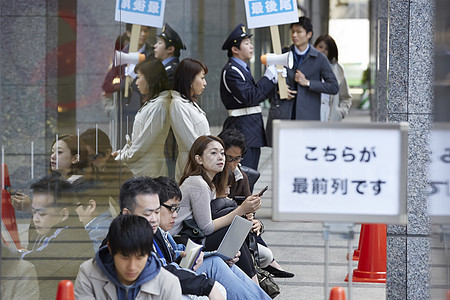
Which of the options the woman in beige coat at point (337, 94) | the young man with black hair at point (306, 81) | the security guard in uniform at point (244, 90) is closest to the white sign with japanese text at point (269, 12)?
the security guard in uniform at point (244, 90)

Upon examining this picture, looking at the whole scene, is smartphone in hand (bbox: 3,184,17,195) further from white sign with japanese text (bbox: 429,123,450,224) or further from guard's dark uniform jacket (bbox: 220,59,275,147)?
guard's dark uniform jacket (bbox: 220,59,275,147)

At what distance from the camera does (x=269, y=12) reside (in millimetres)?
8484

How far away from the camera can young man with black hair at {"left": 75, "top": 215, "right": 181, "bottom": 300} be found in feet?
12.1

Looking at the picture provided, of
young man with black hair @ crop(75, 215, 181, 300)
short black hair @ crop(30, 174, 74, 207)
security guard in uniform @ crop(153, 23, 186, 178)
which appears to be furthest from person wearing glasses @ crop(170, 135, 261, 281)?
security guard in uniform @ crop(153, 23, 186, 178)

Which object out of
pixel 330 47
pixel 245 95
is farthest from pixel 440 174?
pixel 330 47

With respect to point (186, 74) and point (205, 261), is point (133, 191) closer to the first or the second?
point (205, 261)

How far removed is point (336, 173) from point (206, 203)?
215 centimetres

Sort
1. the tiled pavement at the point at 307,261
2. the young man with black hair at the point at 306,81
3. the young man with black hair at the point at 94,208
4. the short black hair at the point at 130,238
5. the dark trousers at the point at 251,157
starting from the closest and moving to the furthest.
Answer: the short black hair at the point at 130,238 < the young man with black hair at the point at 94,208 < the tiled pavement at the point at 307,261 < the dark trousers at the point at 251,157 < the young man with black hair at the point at 306,81

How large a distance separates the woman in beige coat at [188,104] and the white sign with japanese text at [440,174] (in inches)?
178

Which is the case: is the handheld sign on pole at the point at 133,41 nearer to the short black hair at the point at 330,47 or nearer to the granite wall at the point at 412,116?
the granite wall at the point at 412,116

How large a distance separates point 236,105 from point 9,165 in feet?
15.2

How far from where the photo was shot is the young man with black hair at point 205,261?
4.77 m

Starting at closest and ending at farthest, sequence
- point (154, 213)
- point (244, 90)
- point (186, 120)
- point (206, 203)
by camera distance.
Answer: point (154, 213) → point (206, 203) → point (186, 120) → point (244, 90)

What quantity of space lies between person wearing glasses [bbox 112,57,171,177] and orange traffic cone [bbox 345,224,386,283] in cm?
186
